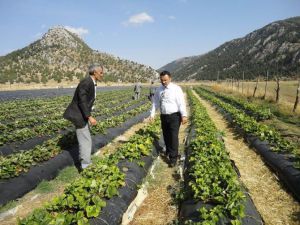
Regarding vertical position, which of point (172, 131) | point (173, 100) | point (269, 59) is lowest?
point (269, 59)

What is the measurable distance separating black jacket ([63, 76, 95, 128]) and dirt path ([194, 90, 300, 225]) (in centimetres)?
412

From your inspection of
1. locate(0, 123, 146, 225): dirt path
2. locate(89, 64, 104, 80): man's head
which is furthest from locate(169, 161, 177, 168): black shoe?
locate(89, 64, 104, 80): man's head

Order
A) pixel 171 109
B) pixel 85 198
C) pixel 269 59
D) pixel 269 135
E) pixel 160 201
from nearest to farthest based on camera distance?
pixel 85 198, pixel 160 201, pixel 171 109, pixel 269 135, pixel 269 59

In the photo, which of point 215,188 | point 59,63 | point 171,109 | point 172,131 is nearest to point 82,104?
point 171,109

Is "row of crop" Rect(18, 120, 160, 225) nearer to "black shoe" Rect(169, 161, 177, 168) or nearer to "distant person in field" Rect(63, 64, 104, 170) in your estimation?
"distant person in field" Rect(63, 64, 104, 170)

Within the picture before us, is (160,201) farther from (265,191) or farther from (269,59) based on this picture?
(269,59)

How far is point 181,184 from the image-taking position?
7.39 metres

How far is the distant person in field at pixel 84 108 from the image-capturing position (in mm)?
7453

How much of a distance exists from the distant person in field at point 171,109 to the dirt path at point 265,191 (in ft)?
6.40

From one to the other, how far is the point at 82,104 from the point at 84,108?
0.34ft

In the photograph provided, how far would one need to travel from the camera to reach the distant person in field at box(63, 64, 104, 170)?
293 inches

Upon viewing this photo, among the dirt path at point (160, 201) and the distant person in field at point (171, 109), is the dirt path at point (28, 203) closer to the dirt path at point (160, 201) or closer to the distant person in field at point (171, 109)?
the dirt path at point (160, 201)

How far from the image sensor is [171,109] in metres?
8.52

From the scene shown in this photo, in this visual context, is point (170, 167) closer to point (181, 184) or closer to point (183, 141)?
point (181, 184)
